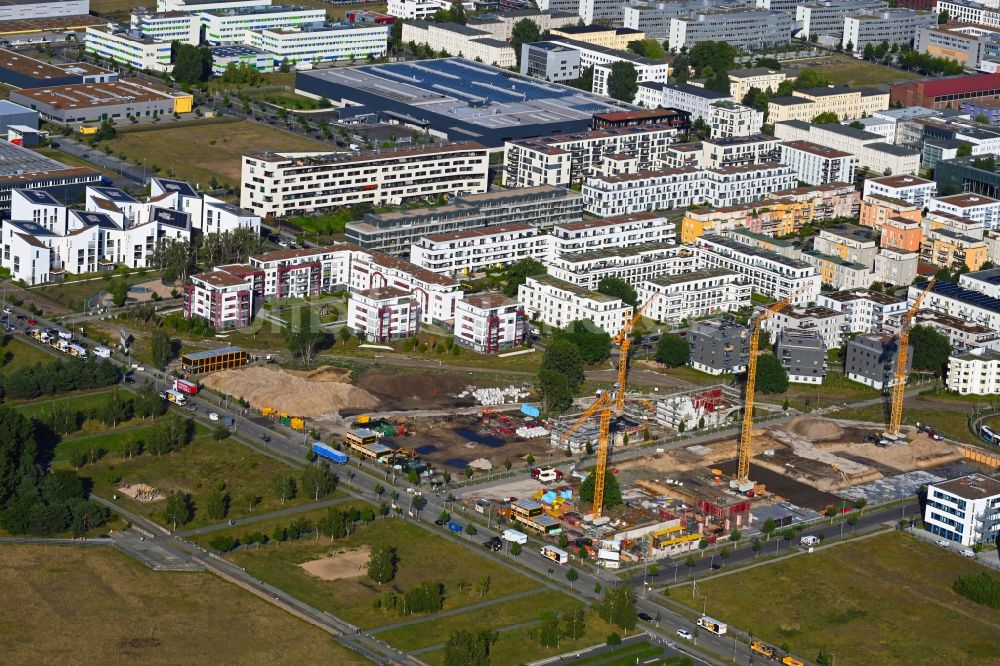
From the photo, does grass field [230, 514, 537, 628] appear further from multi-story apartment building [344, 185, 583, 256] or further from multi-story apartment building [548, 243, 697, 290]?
multi-story apartment building [344, 185, 583, 256]

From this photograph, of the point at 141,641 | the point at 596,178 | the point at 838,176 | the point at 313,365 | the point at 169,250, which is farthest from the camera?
the point at 838,176

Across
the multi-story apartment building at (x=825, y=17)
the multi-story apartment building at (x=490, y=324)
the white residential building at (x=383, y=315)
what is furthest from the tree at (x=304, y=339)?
the multi-story apartment building at (x=825, y=17)

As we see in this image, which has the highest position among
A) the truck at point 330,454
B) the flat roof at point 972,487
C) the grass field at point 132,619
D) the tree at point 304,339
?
the tree at point 304,339

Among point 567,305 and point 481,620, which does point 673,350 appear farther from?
point 481,620

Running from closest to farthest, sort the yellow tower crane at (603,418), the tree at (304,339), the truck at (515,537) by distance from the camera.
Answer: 1. the truck at (515,537)
2. the yellow tower crane at (603,418)
3. the tree at (304,339)

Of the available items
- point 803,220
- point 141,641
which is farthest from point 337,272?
point 141,641

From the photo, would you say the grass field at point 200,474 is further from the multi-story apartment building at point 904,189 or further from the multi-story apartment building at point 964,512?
the multi-story apartment building at point 904,189

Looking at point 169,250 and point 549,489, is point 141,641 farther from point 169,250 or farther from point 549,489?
point 169,250
